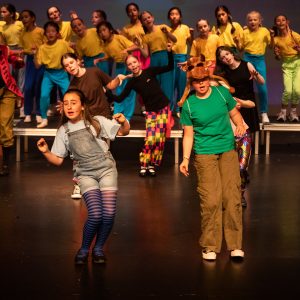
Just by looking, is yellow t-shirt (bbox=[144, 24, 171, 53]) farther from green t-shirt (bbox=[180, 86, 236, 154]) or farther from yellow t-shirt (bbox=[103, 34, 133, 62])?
green t-shirt (bbox=[180, 86, 236, 154])

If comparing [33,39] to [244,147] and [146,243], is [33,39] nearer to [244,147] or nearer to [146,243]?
[244,147]

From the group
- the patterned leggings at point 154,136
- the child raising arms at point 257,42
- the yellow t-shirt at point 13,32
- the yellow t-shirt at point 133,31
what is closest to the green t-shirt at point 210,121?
the patterned leggings at point 154,136

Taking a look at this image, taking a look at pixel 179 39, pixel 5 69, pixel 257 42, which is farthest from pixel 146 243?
pixel 179 39

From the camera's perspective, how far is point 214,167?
219 inches

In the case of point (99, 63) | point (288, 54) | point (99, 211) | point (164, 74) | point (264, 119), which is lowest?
point (99, 211)

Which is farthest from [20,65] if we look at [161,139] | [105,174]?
[105,174]

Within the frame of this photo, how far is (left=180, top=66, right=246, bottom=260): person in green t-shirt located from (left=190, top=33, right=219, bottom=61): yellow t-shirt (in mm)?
4369

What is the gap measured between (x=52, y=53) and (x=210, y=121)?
14.0 ft

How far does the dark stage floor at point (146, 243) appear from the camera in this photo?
16.4ft

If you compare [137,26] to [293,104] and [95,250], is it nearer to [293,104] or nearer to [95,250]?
[293,104]

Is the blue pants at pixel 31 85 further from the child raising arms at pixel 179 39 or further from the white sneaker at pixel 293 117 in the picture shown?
→ the white sneaker at pixel 293 117

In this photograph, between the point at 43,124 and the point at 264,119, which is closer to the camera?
the point at 43,124

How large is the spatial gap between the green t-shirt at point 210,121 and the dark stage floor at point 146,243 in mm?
691

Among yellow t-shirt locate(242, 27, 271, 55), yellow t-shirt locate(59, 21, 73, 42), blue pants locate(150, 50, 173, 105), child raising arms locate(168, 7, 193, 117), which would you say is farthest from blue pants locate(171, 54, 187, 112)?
yellow t-shirt locate(59, 21, 73, 42)
